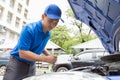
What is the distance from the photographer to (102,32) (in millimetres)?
5172

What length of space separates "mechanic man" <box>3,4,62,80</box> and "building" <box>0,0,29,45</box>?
141 ft

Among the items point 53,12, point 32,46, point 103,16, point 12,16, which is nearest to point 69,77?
point 53,12

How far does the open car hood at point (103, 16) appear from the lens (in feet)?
13.7

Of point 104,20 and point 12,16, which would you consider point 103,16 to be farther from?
point 12,16

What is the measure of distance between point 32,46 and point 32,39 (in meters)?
0.10

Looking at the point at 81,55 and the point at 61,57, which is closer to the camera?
the point at 81,55

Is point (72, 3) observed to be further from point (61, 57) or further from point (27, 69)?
point (61, 57)

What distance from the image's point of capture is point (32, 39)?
3361 mm

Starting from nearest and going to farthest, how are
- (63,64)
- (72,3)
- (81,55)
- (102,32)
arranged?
(72,3) → (102,32) → (81,55) → (63,64)

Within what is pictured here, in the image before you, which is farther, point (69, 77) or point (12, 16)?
point (12, 16)

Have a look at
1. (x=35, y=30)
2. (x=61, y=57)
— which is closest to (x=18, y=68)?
(x=35, y=30)

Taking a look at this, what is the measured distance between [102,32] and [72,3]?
0.82m

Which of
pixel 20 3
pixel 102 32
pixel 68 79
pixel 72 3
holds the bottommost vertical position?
pixel 68 79

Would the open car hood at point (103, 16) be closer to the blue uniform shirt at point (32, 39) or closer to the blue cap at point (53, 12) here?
the blue cap at point (53, 12)
